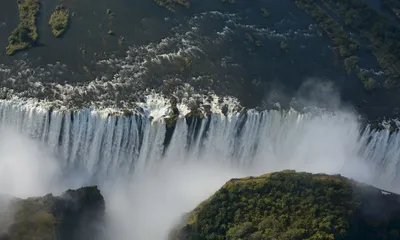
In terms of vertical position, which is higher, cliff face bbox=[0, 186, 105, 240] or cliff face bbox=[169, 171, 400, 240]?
cliff face bbox=[169, 171, 400, 240]

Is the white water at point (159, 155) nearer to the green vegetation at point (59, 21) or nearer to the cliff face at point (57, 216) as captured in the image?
the cliff face at point (57, 216)

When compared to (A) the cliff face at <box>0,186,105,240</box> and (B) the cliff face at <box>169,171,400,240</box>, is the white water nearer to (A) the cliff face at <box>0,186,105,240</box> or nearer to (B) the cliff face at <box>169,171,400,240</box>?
(A) the cliff face at <box>0,186,105,240</box>

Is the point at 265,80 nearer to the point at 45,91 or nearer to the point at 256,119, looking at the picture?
the point at 256,119

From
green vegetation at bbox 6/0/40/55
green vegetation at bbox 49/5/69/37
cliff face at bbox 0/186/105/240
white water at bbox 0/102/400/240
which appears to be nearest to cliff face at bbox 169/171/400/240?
white water at bbox 0/102/400/240

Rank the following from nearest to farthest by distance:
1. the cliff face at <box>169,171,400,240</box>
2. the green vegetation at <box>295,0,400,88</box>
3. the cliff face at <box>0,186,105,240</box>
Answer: the cliff face at <box>0,186,105,240</box>
the cliff face at <box>169,171,400,240</box>
the green vegetation at <box>295,0,400,88</box>

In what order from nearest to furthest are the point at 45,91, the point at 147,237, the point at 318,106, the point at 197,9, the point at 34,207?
the point at 34,207 → the point at 147,237 → the point at 45,91 → the point at 318,106 → the point at 197,9

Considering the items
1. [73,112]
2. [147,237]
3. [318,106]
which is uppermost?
[318,106]

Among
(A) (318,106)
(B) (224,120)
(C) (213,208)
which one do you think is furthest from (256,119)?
(C) (213,208)

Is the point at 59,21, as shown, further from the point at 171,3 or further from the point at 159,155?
the point at 159,155
